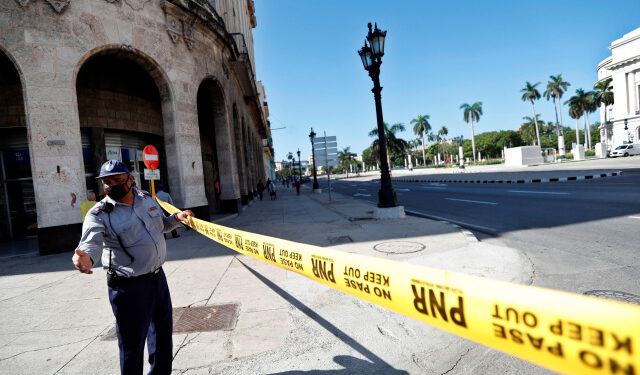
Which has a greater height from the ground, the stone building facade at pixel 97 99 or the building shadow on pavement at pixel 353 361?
the stone building facade at pixel 97 99

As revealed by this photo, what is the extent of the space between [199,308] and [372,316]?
2331 mm

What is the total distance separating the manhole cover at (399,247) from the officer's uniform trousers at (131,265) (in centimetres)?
461

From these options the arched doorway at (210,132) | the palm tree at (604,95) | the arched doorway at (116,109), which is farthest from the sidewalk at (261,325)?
the palm tree at (604,95)

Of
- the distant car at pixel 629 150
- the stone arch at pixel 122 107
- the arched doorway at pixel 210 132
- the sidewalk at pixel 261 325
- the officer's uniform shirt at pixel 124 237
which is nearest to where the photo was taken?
the officer's uniform shirt at pixel 124 237

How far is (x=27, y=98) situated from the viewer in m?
8.56

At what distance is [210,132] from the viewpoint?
67.8 ft

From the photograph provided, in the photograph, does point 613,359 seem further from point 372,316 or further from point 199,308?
point 199,308

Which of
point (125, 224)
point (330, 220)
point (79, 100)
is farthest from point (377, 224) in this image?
point (79, 100)

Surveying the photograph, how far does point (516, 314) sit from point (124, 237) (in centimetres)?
256

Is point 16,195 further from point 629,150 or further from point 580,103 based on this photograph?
point 580,103

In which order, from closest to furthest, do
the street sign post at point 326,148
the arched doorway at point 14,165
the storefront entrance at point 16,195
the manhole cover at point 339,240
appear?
the manhole cover at point 339,240
the arched doorway at point 14,165
the storefront entrance at point 16,195
the street sign post at point 326,148

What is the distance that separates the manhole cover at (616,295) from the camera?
11.8 ft

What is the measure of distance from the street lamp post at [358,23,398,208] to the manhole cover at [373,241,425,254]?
367 cm

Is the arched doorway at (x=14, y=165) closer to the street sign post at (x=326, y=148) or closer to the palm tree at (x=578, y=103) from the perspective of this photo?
the street sign post at (x=326, y=148)
